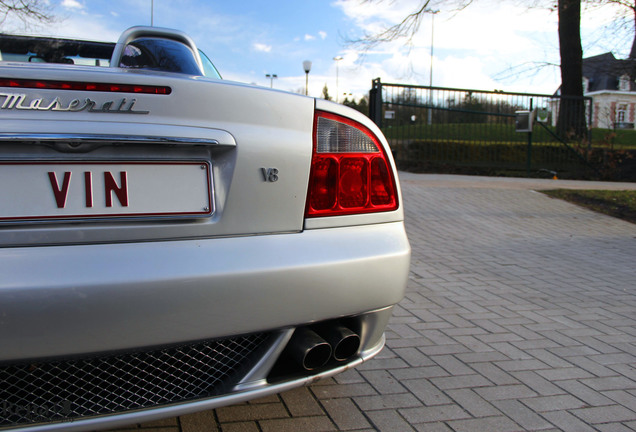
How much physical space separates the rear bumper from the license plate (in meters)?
0.11

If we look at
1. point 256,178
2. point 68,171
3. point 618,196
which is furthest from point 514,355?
point 618,196

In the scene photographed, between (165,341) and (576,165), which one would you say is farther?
(576,165)

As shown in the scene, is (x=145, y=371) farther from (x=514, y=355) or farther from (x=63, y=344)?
(x=514, y=355)

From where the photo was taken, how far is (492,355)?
3086mm

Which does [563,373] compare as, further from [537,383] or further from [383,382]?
[383,382]

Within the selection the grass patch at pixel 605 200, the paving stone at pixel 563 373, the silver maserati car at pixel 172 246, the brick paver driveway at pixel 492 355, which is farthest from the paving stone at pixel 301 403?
the grass patch at pixel 605 200

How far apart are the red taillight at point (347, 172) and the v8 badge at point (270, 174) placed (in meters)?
0.15

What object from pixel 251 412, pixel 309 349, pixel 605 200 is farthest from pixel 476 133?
pixel 309 349

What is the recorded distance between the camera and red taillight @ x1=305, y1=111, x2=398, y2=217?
6.51ft

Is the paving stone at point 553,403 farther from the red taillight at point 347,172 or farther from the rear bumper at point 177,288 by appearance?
the red taillight at point 347,172

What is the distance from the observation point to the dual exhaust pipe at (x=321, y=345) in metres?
1.86

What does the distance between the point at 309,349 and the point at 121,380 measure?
606mm

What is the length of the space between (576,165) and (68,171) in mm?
14540

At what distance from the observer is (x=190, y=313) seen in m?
1.64
